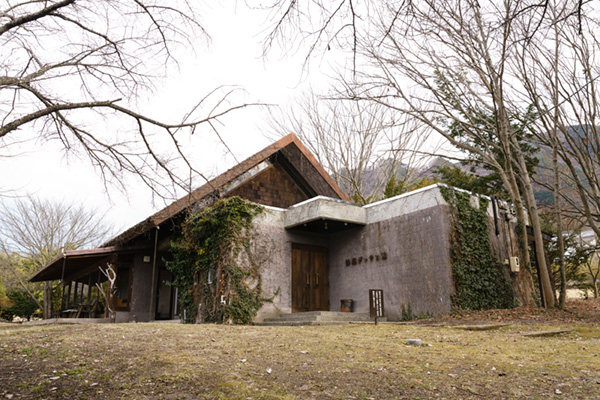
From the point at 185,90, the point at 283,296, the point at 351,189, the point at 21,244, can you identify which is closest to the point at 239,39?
the point at 185,90

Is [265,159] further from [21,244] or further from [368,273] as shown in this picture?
[21,244]

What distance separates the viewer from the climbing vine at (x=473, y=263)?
10.1 m

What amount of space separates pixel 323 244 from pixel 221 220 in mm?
3429

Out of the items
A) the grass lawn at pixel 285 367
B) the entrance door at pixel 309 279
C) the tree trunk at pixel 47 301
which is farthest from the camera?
the tree trunk at pixel 47 301

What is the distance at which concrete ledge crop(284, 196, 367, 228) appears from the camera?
11.2 m

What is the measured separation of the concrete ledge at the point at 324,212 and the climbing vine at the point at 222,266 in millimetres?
1033

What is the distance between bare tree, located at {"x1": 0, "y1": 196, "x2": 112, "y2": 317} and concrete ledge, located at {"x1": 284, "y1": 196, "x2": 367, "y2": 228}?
53.2ft

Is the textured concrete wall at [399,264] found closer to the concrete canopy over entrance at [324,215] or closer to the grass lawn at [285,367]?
the concrete canopy over entrance at [324,215]

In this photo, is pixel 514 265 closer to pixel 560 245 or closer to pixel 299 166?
pixel 560 245

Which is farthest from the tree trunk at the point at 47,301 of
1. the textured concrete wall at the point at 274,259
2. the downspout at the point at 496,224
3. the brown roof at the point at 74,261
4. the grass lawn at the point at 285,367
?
the downspout at the point at 496,224

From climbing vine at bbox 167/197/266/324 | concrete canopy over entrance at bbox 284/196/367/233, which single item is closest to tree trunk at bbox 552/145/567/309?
concrete canopy over entrance at bbox 284/196/367/233

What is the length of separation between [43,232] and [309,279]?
17.2 metres

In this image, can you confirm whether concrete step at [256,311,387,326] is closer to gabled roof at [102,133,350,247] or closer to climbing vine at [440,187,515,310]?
climbing vine at [440,187,515,310]

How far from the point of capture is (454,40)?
436 inches
